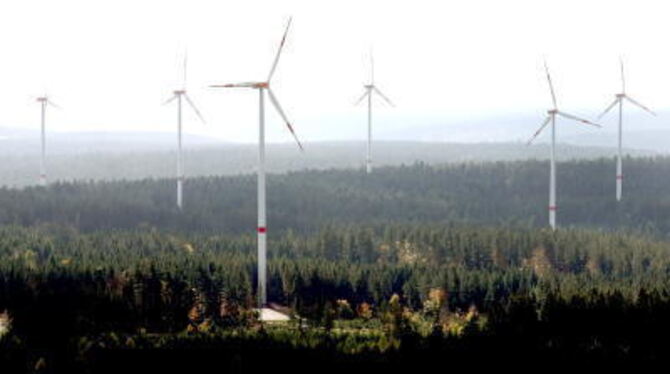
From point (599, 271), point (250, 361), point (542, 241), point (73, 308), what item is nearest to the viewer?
point (250, 361)

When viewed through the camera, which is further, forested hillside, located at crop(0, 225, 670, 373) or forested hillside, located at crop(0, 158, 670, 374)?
forested hillside, located at crop(0, 225, 670, 373)

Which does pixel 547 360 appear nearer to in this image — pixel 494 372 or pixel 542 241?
pixel 494 372

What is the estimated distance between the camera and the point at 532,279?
424 ft

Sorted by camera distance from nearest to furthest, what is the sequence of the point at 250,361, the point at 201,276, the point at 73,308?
the point at 250,361 < the point at 73,308 < the point at 201,276

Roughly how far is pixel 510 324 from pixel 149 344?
31.4 m

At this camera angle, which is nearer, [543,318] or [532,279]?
[543,318]

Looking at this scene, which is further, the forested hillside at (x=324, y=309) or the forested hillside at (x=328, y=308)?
the forested hillside at (x=328, y=308)

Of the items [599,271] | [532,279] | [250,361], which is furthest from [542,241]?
[250,361]

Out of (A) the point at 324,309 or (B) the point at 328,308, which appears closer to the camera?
(B) the point at 328,308

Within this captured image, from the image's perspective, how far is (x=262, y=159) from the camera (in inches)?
4099

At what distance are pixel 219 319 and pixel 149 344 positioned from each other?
22.8 m

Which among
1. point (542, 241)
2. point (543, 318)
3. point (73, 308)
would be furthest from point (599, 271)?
point (73, 308)

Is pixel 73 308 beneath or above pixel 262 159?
beneath

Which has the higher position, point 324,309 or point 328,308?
point 328,308
